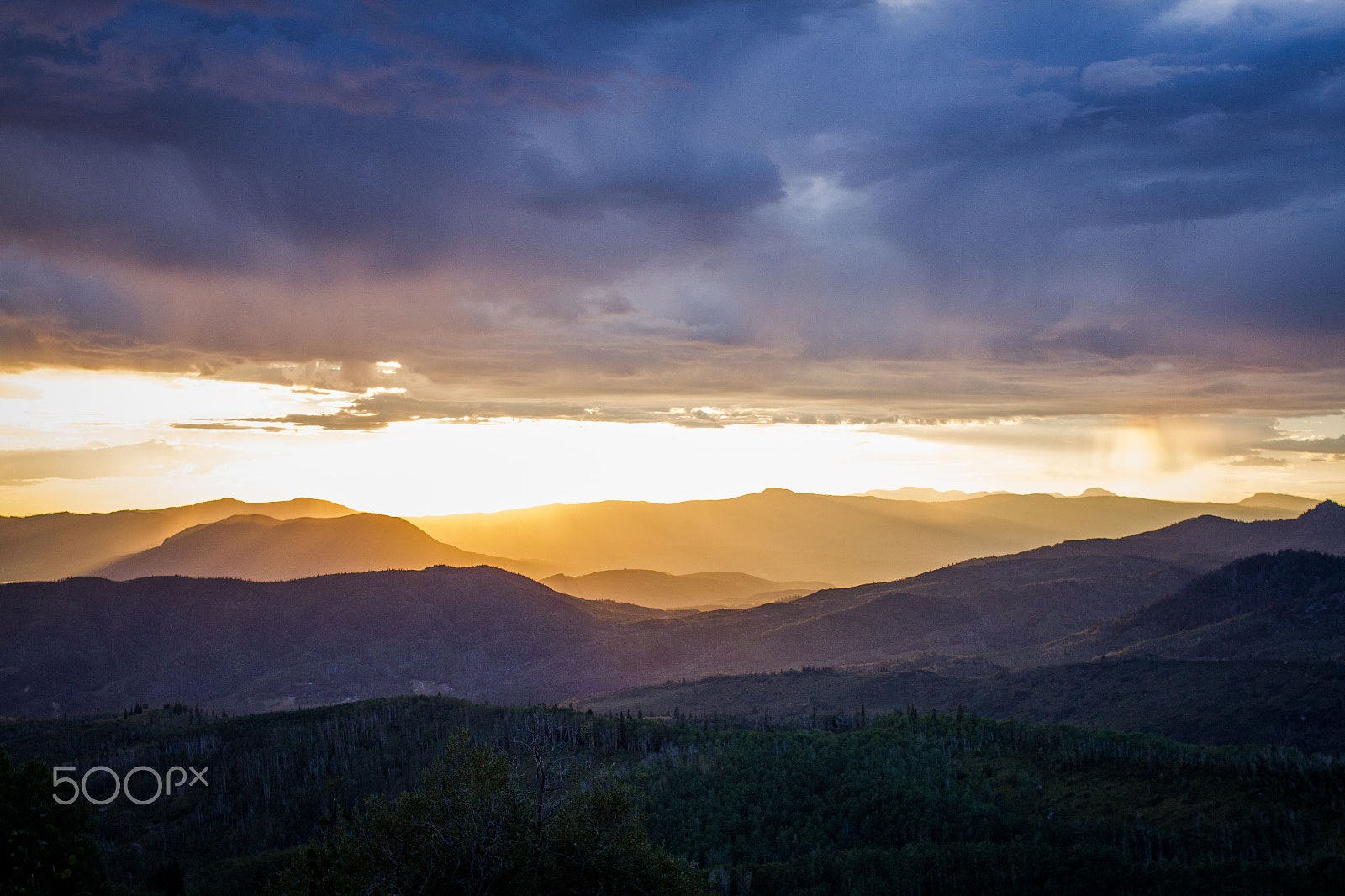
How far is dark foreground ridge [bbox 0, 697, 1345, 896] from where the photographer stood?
27.2 m

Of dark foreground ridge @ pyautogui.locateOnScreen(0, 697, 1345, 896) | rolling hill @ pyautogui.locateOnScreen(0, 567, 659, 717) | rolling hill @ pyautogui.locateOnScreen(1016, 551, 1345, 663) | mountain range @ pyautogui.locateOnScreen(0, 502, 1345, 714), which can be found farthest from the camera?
mountain range @ pyautogui.locateOnScreen(0, 502, 1345, 714)

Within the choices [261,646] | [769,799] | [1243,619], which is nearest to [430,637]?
[261,646]

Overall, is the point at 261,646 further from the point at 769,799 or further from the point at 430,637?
the point at 769,799

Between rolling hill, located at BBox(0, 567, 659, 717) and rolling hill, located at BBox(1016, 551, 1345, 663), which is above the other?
rolling hill, located at BBox(1016, 551, 1345, 663)

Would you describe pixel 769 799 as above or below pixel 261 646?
above

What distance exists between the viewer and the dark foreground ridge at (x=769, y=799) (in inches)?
1072

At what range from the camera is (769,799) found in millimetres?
50969

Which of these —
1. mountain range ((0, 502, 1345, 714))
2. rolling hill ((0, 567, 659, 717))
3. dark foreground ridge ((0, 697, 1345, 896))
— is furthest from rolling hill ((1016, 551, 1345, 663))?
rolling hill ((0, 567, 659, 717))

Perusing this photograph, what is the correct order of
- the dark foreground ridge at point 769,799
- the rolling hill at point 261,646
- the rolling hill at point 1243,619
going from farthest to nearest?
the rolling hill at point 261,646, the rolling hill at point 1243,619, the dark foreground ridge at point 769,799

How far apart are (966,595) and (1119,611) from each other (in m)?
29.5

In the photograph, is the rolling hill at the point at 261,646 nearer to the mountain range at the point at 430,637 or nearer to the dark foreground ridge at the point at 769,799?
the mountain range at the point at 430,637

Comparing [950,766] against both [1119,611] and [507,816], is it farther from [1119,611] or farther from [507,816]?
[1119,611]

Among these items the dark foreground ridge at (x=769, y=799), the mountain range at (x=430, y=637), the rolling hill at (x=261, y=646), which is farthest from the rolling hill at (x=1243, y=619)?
the rolling hill at (x=261, y=646)

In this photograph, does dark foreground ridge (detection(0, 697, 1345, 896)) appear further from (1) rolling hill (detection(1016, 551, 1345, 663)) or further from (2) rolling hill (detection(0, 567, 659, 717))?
(2) rolling hill (detection(0, 567, 659, 717))
